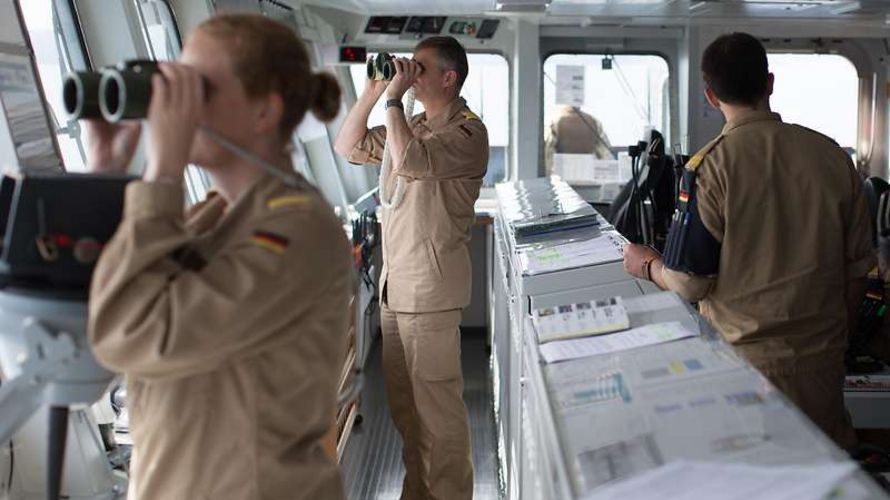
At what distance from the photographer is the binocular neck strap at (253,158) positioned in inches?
50.9

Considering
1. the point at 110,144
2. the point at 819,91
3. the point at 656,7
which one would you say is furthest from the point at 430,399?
the point at 819,91

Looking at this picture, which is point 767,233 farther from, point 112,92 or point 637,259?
point 112,92

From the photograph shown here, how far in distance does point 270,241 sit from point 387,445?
3643 millimetres

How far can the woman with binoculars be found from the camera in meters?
1.18

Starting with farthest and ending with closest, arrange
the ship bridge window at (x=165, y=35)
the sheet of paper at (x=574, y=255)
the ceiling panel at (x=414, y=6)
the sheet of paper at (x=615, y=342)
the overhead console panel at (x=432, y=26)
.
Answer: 1. the overhead console panel at (x=432, y=26)
2. the ceiling panel at (x=414, y=6)
3. the ship bridge window at (x=165, y=35)
4. the sheet of paper at (x=574, y=255)
5. the sheet of paper at (x=615, y=342)

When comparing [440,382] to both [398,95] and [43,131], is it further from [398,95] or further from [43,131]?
[43,131]

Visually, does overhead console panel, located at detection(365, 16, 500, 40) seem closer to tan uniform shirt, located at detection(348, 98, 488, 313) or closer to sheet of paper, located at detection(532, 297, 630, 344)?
tan uniform shirt, located at detection(348, 98, 488, 313)

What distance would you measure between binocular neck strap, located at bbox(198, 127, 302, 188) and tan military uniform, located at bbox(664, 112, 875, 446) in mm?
1500

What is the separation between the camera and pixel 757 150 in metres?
2.51

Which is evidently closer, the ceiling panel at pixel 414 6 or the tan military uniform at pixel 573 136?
the ceiling panel at pixel 414 6

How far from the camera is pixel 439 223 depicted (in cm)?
346

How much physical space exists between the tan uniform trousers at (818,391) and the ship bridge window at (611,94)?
4.15 metres

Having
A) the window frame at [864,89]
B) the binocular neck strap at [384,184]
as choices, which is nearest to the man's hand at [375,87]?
the binocular neck strap at [384,184]

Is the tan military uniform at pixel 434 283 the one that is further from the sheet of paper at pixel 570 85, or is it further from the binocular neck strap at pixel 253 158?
the sheet of paper at pixel 570 85
